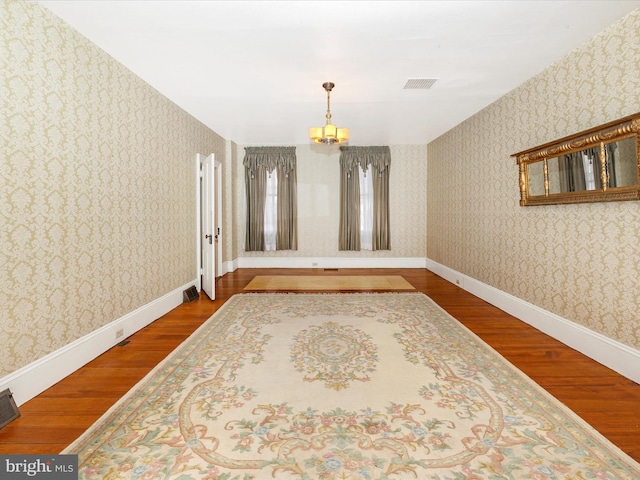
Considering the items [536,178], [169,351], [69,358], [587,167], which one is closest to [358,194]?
[536,178]

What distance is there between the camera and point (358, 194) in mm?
7305

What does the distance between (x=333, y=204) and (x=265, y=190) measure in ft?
5.33

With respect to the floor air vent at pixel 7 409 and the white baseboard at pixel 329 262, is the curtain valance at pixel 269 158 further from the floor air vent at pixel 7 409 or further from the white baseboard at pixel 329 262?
the floor air vent at pixel 7 409

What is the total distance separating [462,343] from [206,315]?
3002 millimetres

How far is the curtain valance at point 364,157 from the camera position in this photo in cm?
724

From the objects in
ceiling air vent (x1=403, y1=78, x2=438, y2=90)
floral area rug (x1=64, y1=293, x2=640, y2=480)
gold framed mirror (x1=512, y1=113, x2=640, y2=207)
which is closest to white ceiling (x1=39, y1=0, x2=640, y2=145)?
ceiling air vent (x1=403, y1=78, x2=438, y2=90)

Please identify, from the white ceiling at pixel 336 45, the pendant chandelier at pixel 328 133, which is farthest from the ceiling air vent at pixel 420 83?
the pendant chandelier at pixel 328 133

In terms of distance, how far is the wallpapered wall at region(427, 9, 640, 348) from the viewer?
2.53m

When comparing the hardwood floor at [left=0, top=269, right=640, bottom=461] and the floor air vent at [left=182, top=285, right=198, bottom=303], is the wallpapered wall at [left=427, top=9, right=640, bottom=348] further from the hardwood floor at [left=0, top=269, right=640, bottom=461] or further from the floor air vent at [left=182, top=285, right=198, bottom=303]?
the floor air vent at [left=182, top=285, right=198, bottom=303]

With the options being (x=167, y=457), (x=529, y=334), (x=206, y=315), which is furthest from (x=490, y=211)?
(x=167, y=457)

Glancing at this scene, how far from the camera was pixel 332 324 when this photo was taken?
3.65 meters

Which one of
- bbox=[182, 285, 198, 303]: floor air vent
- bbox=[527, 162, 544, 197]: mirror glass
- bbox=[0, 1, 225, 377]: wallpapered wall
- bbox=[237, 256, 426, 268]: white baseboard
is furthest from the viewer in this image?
bbox=[237, 256, 426, 268]: white baseboard

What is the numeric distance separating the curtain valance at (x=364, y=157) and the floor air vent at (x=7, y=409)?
6416 mm

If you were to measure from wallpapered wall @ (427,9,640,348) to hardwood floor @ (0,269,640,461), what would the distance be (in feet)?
1.37
